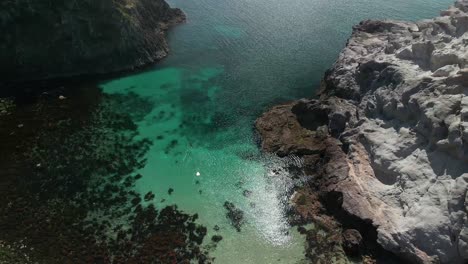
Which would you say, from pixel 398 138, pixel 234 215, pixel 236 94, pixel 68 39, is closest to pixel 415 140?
pixel 398 138

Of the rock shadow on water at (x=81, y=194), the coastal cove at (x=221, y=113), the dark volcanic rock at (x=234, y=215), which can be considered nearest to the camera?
the rock shadow on water at (x=81, y=194)

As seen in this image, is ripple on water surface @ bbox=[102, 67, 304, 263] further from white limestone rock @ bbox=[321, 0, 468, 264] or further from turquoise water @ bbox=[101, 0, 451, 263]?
white limestone rock @ bbox=[321, 0, 468, 264]

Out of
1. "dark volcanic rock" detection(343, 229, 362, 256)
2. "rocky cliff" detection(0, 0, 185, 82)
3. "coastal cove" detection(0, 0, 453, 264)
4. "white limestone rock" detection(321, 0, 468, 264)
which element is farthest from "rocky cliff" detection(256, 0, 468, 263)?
"rocky cliff" detection(0, 0, 185, 82)

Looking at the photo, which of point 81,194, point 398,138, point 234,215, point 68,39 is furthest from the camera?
point 68,39

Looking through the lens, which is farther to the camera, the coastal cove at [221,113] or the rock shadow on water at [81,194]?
the coastal cove at [221,113]

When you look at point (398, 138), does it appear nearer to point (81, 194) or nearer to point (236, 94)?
point (236, 94)

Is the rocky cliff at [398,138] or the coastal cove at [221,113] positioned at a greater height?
the rocky cliff at [398,138]

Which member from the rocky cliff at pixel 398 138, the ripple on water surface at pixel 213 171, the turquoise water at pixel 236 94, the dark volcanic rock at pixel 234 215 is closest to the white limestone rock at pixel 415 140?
the rocky cliff at pixel 398 138

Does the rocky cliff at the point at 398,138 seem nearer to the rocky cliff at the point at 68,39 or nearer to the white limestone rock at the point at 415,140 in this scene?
the white limestone rock at the point at 415,140

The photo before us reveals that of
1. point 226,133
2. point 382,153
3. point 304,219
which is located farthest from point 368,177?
point 226,133
